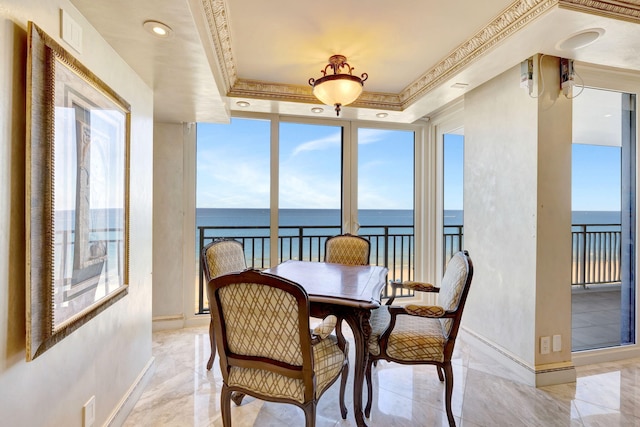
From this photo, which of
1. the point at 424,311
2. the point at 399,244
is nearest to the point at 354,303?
the point at 424,311

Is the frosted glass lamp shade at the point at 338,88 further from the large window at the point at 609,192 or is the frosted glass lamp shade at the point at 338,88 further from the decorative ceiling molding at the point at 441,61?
the large window at the point at 609,192

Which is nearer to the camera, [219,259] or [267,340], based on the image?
[267,340]

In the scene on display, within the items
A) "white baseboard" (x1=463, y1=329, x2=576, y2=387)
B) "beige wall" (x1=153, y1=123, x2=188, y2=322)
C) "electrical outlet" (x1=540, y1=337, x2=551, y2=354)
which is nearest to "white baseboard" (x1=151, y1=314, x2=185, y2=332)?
"beige wall" (x1=153, y1=123, x2=188, y2=322)

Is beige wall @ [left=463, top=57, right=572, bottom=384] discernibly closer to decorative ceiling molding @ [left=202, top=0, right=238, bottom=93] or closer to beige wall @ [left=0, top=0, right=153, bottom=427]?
decorative ceiling molding @ [left=202, top=0, right=238, bottom=93]

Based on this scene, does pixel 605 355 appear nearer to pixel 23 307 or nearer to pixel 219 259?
pixel 219 259

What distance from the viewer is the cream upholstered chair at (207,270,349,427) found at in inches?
53.1

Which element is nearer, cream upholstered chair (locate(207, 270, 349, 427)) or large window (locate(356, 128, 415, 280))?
cream upholstered chair (locate(207, 270, 349, 427))

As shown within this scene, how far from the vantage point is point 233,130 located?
169 inches

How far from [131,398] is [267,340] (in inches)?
51.6

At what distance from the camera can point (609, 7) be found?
1.70 metres

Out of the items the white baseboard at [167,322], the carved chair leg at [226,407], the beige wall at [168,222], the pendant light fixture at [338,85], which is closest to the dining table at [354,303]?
the carved chair leg at [226,407]

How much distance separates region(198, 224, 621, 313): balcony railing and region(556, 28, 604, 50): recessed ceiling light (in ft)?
5.14

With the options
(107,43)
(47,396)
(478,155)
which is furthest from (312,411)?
(478,155)

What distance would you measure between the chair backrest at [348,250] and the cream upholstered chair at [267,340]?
63.3 inches
